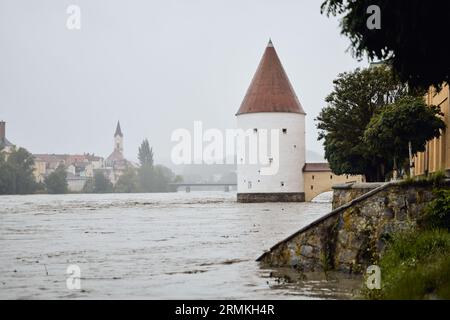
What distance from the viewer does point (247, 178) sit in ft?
262

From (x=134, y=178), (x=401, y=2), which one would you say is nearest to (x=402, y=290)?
(x=401, y=2)

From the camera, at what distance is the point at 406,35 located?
9.67m

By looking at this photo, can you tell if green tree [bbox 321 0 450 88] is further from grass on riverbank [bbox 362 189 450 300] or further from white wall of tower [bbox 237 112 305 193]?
white wall of tower [bbox 237 112 305 193]

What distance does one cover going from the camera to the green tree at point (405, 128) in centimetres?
3231

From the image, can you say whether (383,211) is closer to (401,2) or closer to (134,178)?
(401,2)

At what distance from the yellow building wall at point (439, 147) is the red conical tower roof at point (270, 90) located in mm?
40486

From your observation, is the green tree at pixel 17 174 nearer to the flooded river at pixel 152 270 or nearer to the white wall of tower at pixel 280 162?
the white wall of tower at pixel 280 162

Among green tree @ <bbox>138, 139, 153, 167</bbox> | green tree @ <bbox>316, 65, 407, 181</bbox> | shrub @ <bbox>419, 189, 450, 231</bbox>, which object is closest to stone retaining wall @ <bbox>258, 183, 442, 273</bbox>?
shrub @ <bbox>419, 189, 450, 231</bbox>

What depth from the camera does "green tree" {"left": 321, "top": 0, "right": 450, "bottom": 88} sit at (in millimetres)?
9391

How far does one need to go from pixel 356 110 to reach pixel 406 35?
127 feet

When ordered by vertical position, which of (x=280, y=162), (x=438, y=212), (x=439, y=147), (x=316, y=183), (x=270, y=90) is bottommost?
(x=438, y=212)

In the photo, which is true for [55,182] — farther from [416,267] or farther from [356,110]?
[416,267]

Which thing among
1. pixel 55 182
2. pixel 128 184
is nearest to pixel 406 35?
pixel 55 182
